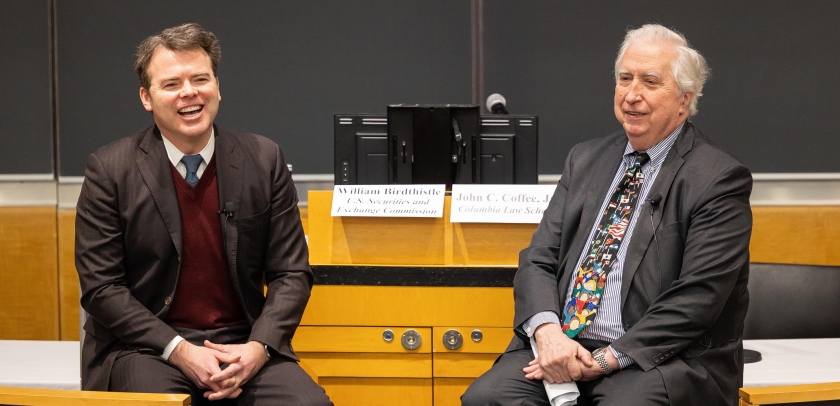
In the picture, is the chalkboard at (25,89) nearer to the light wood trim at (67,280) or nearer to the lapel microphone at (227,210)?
the light wood trim at (67,280)

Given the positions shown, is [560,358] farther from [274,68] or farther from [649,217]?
[274,68]

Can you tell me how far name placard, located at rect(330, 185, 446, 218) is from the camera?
2.68 m

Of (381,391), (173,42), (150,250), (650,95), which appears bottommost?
(381,391)

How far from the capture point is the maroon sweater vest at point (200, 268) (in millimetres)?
2199

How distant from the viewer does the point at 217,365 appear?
2.06m

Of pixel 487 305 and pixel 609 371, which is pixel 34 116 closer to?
pixel 487 305

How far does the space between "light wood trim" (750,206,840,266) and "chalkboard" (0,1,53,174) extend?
365 centimetres

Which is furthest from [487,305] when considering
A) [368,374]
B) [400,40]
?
[400,40]

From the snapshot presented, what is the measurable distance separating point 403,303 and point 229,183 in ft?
2.41

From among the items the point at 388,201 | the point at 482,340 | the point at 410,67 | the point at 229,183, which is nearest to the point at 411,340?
the point at 482,340

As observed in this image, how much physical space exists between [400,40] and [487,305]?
203 centimetres

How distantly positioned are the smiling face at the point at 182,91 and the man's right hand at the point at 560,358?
1071mm

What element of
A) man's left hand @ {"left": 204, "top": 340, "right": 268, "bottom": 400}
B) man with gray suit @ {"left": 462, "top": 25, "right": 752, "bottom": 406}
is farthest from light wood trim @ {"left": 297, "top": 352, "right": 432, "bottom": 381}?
man's left hand @ {"left": 204, "top": 340, "right": 268, "bottom": 400}

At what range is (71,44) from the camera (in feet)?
14.1
